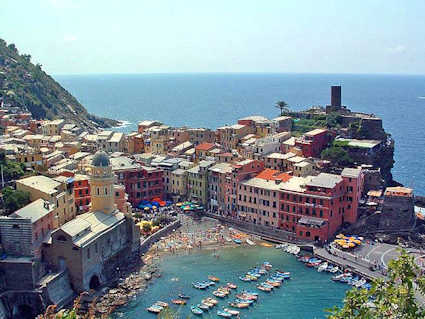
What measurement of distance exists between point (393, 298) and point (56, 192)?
54060 millimetres

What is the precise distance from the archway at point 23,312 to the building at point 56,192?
13.1 meters

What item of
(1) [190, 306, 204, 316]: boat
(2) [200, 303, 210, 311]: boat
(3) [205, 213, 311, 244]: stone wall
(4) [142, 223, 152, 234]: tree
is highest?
(4) [142, 223, 152, 234]: tree

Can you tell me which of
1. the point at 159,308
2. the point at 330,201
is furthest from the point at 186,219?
the point at 159,308

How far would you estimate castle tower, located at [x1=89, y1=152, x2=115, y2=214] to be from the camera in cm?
6838

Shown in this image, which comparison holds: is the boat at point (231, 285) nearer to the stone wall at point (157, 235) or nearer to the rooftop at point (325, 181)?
the stone wall at point (157, 235)

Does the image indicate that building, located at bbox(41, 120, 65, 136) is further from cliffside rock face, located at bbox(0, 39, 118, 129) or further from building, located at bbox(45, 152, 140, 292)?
building, located at bbox(45, 152, 140, 292)

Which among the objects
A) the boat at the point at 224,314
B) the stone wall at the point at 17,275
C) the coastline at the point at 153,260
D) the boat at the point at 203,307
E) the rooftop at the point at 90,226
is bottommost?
Answer: the boat at the point at 224,314

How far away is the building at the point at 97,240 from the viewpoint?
58125 mm

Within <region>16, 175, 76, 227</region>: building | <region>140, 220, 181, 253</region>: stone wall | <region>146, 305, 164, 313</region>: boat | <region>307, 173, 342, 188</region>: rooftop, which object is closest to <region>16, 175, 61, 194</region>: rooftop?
<region>16, 175, 76, 227</region>: building

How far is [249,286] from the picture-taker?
6297 cm

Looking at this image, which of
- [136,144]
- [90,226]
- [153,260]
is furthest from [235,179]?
[136,144]

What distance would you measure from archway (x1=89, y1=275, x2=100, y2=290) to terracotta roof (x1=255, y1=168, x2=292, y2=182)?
32.6m

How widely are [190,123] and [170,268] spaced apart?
133m

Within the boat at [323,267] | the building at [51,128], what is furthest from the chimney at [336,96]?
the building at [51,128]
